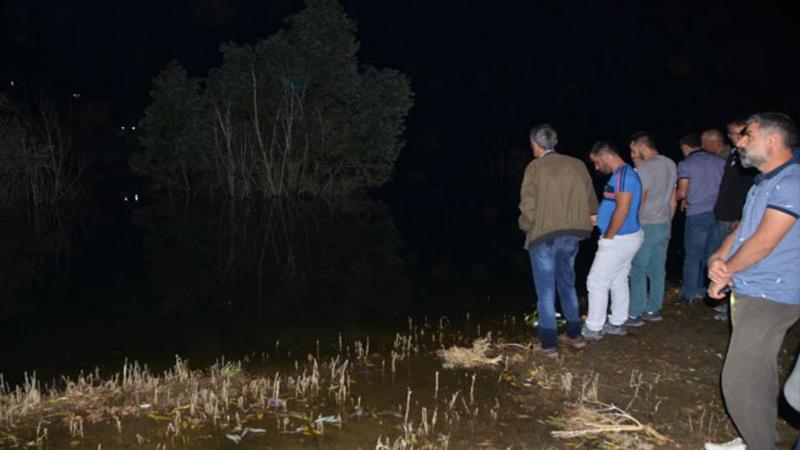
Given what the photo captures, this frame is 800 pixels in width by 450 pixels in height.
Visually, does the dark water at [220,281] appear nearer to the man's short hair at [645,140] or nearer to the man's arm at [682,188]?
the man's arm at [682,188]

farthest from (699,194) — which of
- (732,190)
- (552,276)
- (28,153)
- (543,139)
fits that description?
(28,153)

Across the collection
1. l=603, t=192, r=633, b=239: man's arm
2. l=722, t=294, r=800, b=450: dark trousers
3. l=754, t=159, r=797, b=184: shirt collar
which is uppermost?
l=754, t=159, r=797, b=184: shirt collar

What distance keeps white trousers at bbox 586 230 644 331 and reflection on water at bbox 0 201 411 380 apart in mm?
3322

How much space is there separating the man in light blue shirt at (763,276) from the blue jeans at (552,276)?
226 centimetres

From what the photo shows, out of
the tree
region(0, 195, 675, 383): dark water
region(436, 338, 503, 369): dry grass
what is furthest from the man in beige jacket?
the tree

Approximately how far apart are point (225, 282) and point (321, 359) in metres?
5.11

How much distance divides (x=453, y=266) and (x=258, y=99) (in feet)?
55.0

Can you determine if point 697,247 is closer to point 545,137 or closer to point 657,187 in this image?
point 657,187

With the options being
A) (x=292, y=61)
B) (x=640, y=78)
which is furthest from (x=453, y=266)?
(x=640, y=78)

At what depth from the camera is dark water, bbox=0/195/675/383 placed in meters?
8.32

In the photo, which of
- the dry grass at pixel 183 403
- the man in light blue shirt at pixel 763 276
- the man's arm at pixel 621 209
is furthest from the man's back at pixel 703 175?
the dry grass at pixel 183 403

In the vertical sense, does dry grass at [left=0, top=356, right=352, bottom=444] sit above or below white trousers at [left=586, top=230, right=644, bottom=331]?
below

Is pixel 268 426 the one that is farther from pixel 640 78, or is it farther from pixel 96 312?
pixel 640 78

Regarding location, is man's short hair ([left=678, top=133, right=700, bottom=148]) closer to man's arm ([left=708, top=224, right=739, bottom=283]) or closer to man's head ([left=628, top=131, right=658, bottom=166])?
man's head ([left=628, top=131, right=658, bottom=166])
